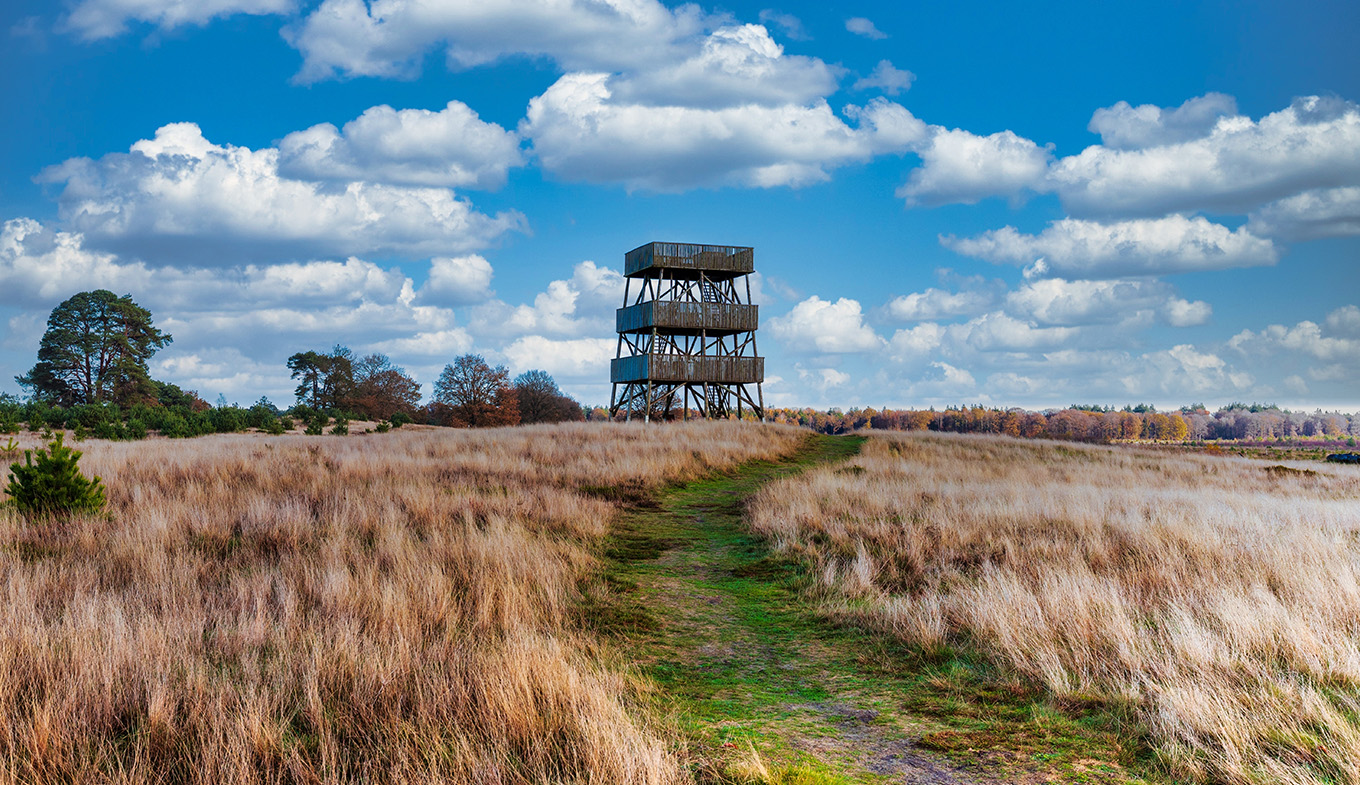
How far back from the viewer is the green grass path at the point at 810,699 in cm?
382

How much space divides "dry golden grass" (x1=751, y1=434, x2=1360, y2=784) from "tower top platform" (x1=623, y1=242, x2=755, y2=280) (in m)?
23.0

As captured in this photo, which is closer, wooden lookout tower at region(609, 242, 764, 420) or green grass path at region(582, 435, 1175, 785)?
green grass path at region(582, 435, 1175, 785)

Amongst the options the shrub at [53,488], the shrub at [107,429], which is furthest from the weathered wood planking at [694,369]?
the shrub at [53,488]

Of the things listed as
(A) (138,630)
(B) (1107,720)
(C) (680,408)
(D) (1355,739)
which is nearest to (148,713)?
(A) (138,630)

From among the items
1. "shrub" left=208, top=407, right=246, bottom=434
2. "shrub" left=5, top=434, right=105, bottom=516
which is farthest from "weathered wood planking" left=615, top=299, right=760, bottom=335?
"shrub" left=5, top=434, right=105, bottom=516

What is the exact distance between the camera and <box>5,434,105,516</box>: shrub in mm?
9203

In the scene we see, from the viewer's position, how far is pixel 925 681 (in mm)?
5059

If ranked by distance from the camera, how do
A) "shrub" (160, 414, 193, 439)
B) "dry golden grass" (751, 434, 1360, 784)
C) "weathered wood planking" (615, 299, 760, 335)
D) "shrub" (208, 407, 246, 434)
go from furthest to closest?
"shrub" (208, 407, 246, 434) < "weathered wood planking" (615, 299, 760, 335) < "shrub" (160, 414, 193, 439) < "dry golden grass" (751, 434, 1360, 784)

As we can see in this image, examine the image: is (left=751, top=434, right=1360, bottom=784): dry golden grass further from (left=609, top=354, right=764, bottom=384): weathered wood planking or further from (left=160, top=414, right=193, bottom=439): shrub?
(left=160, top=414, right=193, bottom=439): shrub

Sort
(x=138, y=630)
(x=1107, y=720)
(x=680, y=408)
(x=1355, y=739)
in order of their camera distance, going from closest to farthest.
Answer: (x=1355, y=739), (x=1107, y=720), (x=138, y=630), (x=680, y=408)

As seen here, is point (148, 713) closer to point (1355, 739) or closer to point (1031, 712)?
point (1031, 712)

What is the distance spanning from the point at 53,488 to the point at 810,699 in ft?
32.2

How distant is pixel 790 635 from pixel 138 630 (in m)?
4.78

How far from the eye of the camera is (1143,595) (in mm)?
6527
